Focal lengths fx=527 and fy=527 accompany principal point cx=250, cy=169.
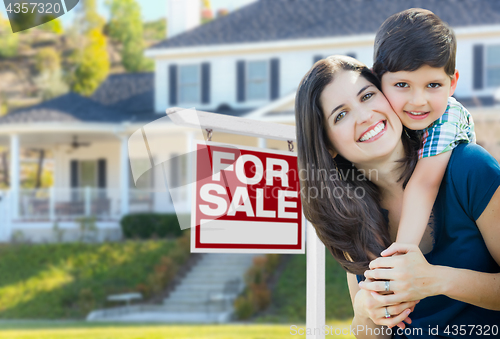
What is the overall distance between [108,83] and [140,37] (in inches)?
1412

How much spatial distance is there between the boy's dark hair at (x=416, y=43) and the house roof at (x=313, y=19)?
15.8 m

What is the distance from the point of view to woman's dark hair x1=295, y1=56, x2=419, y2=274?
207 cm

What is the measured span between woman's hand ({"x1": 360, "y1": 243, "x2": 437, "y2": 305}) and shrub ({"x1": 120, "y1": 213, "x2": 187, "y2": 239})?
1442cm

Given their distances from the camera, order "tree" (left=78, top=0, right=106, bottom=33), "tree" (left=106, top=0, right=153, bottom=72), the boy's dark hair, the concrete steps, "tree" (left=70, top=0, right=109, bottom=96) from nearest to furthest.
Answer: the boy's dark hair → the concrete steps → "tree" (left=70, top=0, right=109, bottom=96) → "tree" (left=106, top=0, right=153, bottom=72) → "tree" (left=78, top=0, right=106, bottom=33)

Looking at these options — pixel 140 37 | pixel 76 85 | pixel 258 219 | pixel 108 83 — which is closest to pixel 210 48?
pixel 108 83

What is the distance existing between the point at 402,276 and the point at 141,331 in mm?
9035

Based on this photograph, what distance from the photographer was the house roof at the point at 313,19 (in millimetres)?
17250

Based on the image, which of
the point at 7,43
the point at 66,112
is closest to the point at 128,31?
the point at 7,43

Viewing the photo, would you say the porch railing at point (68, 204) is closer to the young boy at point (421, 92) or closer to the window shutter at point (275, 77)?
the window shutter at point (275, 77)

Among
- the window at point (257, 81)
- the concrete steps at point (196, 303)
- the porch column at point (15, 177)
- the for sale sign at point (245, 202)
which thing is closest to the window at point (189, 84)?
the window at point (257, 81)

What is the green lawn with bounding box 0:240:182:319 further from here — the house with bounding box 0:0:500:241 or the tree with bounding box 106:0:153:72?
the tree with bounding box 106:0:153:72

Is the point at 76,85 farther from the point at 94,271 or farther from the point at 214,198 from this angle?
the point at 214,198

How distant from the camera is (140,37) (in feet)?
190

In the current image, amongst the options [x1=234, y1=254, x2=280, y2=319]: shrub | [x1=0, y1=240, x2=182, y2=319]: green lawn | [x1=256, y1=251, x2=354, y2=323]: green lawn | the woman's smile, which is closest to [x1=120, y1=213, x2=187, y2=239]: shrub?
[x1=0, y1=240, x2=182, y2=319]: green lawn
